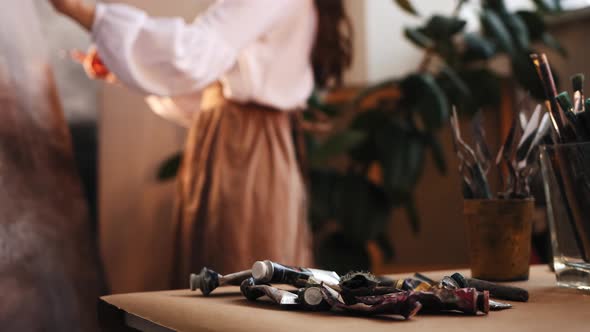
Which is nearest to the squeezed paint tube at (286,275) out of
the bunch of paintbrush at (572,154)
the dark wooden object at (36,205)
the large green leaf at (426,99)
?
the bunch of paintbrush at (572,154)

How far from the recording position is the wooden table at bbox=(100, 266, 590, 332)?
44 cm

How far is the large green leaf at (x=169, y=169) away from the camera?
216 centimetres

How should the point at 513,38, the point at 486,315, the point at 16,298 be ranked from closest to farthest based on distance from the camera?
the point at 486,315 → the point at 16,298 → the point at 513,38

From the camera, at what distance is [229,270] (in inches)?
55.8

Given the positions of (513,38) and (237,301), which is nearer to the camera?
(237,301)

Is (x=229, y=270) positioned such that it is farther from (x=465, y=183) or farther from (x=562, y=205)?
(x=562, y=205)

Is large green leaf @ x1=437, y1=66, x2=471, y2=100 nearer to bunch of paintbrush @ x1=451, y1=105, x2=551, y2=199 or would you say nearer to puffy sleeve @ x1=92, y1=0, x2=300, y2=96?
puffy sleeve @ x1=92, y1=0, x2=300, y2=96

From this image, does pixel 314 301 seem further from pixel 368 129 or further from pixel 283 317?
pixel 368 129

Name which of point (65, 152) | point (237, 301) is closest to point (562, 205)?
point (237, 301)

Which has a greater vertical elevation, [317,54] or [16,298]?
[317,54]

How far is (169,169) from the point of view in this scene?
216 centimetres

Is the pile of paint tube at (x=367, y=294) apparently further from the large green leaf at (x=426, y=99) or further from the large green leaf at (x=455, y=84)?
the large green leaf at (x=455, y=84)

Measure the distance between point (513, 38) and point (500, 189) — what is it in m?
1.61

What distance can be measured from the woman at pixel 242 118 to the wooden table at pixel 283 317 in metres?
0.77
